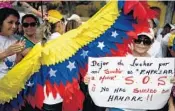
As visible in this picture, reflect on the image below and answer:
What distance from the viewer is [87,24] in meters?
4.30

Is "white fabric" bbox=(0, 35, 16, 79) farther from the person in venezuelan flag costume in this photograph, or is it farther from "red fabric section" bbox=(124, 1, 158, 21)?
"red fabric section" bbox=(124, 1, 158, 21)

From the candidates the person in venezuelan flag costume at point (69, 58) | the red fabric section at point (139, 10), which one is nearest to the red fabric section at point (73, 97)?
the person in venezuelan flag costume at point (69, 58)

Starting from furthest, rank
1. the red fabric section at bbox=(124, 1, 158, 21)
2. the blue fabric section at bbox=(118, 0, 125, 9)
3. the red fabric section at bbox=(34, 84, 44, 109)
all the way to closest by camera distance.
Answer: the red fabric section at bbox=(34, 84, 44, 109), the blue fabric section at bbox=(118, 0, 125, 9), the red fabric section at bbox=(124, 1, 158, 21)

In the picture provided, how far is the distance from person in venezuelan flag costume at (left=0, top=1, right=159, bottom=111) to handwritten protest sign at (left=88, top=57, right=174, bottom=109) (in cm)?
17

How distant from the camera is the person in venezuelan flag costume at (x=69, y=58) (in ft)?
13.8

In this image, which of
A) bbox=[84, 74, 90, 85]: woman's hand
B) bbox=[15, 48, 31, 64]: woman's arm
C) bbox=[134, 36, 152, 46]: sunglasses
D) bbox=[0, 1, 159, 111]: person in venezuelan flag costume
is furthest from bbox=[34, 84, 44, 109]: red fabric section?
bbox=[134, 36, 152, 46]: sunglasses

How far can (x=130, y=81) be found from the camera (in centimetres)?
416

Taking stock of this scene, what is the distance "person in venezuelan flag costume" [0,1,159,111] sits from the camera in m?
4.22

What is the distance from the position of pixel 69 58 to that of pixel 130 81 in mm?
687

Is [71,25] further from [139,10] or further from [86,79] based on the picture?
[139,10]

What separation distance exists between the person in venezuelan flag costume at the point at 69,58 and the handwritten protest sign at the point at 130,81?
0.57 ft

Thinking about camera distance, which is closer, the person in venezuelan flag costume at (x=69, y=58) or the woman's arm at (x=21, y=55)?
the person in venezuelan flag costume at (x=69, y=58)

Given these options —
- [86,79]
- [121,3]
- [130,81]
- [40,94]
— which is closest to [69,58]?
[86,79]

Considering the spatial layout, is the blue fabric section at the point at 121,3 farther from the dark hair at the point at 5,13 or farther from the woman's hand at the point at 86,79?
the dark hair at the point at 5,13
